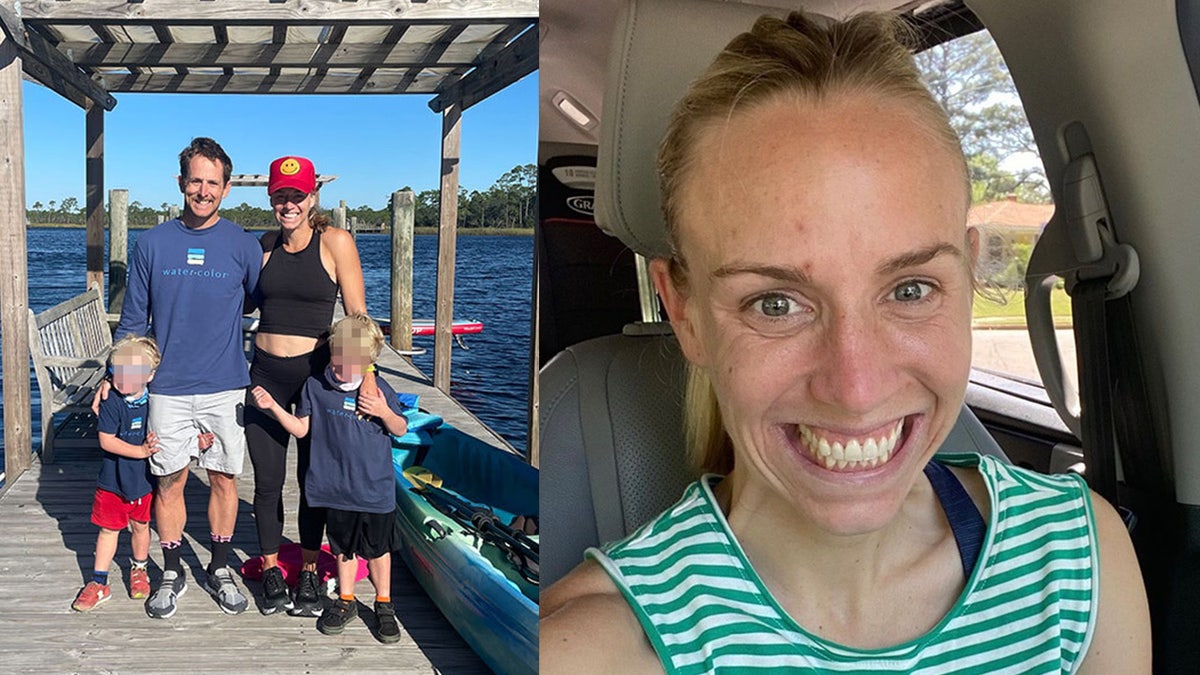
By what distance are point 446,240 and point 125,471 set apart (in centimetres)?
65

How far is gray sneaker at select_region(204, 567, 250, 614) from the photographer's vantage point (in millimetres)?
1506

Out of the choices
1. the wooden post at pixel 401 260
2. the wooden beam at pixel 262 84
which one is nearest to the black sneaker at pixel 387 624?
the wooden post at pixel 401 260

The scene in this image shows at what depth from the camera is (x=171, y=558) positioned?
57.8 inches

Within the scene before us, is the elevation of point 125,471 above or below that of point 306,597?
above

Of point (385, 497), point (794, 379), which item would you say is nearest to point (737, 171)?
point (794, 379)

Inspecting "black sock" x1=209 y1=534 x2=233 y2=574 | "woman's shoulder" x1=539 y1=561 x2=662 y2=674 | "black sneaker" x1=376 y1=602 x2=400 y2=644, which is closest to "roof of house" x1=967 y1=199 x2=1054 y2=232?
"woman's shoulder" x1=539 y1=561 x2=662 y2=674

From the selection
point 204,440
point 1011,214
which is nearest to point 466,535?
point 204,440

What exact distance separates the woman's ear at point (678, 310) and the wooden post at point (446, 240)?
0.36 m

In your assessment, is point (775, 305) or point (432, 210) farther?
point (432, 210)

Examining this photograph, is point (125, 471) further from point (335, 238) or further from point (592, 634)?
point (592, 634)

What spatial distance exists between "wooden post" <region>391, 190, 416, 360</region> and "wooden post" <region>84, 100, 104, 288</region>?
37 centimetres

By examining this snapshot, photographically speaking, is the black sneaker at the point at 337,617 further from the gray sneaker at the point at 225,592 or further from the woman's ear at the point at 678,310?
the woman's ear at the point at 678,310

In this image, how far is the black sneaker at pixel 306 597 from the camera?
5.06 feet

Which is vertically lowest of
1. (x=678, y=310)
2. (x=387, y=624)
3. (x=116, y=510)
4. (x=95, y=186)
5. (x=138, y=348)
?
(x=387, y=624)
